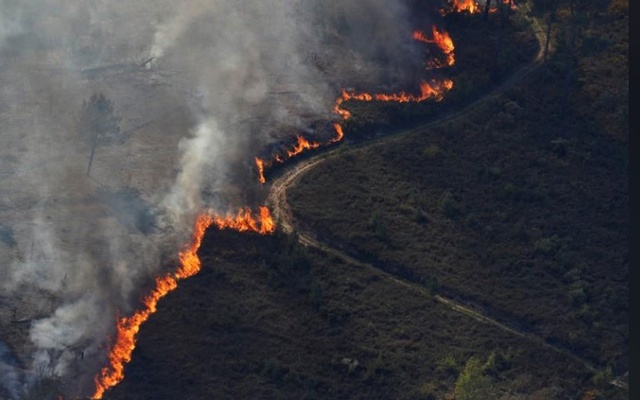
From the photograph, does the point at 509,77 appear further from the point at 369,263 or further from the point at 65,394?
the point at 65,394

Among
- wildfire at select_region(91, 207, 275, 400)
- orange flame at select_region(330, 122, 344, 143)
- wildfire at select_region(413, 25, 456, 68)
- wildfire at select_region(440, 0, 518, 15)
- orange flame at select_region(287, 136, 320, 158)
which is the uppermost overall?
wildfire at select_region(440, 0, 518, 15)

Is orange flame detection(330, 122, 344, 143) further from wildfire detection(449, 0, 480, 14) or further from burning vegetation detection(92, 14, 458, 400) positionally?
wildfire detection(449, 0, 480, 14)

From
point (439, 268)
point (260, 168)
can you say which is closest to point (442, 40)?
point (260, 168)

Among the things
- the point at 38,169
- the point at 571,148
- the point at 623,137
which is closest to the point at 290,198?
the point at 38,169

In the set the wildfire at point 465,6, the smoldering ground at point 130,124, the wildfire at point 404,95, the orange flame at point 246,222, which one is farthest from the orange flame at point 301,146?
the wildfire at point 465,6

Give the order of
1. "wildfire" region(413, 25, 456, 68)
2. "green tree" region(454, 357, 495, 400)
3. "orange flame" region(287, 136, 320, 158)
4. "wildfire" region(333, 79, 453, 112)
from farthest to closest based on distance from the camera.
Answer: "wildfire" region(413, 25, 456, 68)
"wildfire" region(333, 79, 453, 112)
"orange flame" region(287, 136, 320, 158)
"green tree" region(454, 357, 495, 400)

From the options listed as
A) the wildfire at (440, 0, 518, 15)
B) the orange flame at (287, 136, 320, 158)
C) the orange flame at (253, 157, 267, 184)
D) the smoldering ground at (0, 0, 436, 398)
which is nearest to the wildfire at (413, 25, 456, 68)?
the smoldering ground at (0, 0, 436, 398)

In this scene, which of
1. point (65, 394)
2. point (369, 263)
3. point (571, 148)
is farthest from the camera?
point (571, 148)
